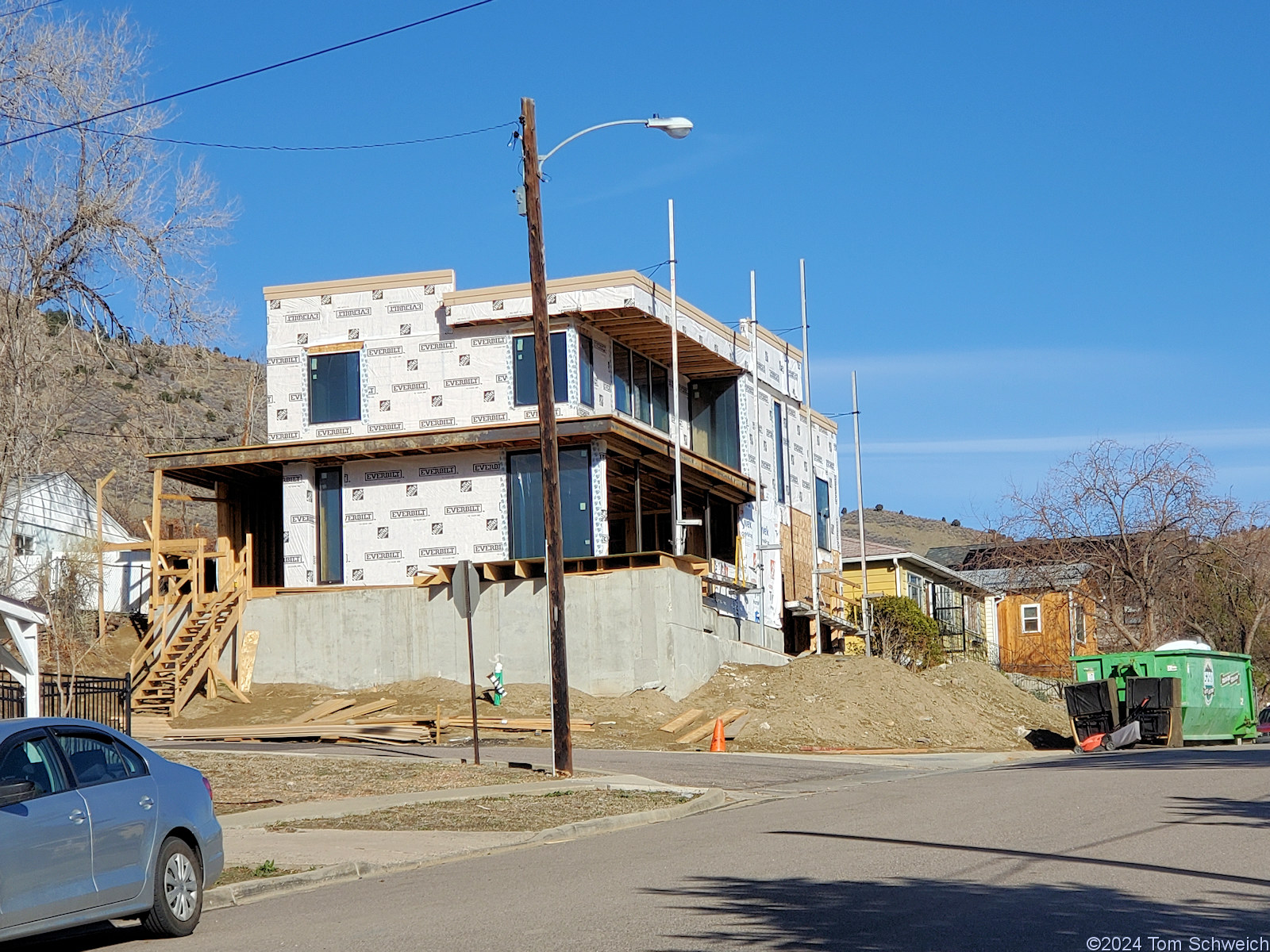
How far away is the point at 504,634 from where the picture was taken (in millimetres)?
33031

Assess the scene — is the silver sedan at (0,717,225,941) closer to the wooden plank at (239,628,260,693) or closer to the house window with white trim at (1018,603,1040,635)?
the wooden plank at (239,628,260,693)

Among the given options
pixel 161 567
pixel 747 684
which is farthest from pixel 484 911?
pixel 161 567

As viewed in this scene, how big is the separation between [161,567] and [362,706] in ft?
28.8

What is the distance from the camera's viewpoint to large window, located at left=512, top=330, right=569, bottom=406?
115 ft

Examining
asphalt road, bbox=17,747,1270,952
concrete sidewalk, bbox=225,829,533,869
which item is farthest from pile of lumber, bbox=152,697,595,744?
concrete sidewalk, bbox=225,829,533,869

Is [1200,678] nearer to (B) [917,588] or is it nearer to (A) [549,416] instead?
(A) [549,416]

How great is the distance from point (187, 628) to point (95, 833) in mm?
26332

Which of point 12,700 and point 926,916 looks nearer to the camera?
point 926,916

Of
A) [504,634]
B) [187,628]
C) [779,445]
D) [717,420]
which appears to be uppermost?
[717,420]

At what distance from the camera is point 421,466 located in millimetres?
35594

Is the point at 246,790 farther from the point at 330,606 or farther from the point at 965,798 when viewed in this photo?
the point at 330,606

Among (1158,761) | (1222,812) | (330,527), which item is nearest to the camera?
(1222,812)

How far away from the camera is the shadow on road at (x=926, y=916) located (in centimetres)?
803

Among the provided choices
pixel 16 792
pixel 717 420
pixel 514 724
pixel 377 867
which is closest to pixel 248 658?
pixel 514 724
